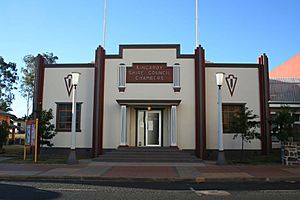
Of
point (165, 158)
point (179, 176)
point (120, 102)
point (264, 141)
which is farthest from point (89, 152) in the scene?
point (264, 141)

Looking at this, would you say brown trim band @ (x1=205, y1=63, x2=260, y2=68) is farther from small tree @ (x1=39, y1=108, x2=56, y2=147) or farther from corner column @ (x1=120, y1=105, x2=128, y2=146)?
small tree @ (x1=39, y1=108, x2=56, y2=147)

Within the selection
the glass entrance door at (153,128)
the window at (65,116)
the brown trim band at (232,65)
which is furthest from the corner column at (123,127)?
the brown trim band at (232,65)

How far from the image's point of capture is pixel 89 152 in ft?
65.3

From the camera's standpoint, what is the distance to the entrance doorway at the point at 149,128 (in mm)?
20531

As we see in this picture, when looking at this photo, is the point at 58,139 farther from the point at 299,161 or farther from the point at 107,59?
the point at 299,161

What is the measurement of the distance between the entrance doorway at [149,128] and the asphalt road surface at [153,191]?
9.72 meters

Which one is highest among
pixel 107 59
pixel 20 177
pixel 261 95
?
pixel 107 59

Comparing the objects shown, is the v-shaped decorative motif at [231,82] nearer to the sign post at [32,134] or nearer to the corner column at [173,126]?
the corner column at [173,126]

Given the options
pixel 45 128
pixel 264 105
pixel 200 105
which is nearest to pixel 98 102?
pixel 45 128

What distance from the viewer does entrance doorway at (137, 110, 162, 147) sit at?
Result: 2053cm

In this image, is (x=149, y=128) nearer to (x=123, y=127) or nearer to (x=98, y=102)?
(x=123, y=127)

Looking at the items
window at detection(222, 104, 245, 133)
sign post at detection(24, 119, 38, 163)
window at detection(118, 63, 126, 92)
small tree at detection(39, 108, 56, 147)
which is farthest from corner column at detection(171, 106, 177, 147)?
sign post at detection(24, 119, 38, 163)

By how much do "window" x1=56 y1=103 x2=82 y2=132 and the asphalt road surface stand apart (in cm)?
1028

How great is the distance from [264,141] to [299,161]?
4090 millimetres
